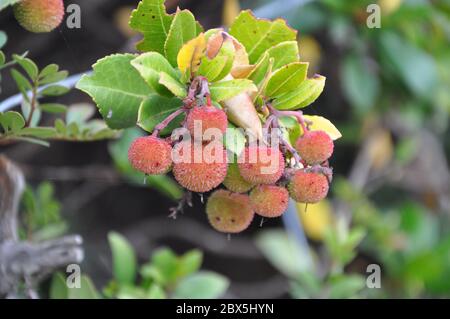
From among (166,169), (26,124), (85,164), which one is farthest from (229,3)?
(166,169)

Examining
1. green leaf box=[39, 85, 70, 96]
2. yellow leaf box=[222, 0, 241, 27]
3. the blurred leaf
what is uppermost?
yellow leaf box=[222, 0, 241, 27]

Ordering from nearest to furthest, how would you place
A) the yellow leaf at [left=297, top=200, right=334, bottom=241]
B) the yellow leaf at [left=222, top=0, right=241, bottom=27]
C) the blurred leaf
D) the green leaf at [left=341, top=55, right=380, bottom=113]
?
1. the blurred leaf
2. the yellow leaf at [left=222, top=0, right=241, bottom=27]
3. the green leaf at [left=341, top=55, right=380, bottom=113]
4. the yellow leaf at [left=297, top=200, right=334, bottom=241]

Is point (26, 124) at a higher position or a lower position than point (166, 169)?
higher

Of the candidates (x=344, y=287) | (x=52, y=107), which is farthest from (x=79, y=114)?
(x=344, y=287)

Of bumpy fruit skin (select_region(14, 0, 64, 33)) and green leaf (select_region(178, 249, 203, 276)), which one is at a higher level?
bumpy fruit skin (select_region(14, 0, 64, 33))

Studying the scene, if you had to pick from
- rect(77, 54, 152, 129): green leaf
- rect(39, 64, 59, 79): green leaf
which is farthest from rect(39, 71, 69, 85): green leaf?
rect(77, 54, 152, 129): green leaf

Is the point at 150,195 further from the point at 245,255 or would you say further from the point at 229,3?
the point at 229,3

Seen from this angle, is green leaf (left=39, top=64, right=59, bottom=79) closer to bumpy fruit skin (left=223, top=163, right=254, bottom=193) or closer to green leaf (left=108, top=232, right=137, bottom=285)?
bumpy fruit skin (left=223, top=163, right=254, bottom=193)

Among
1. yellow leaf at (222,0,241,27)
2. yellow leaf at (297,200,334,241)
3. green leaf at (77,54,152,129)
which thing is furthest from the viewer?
yellow leaf at (297,200,334,241)
